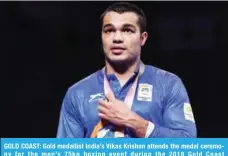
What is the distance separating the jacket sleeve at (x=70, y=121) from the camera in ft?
8.41

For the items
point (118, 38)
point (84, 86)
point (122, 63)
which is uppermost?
point (118, 38)

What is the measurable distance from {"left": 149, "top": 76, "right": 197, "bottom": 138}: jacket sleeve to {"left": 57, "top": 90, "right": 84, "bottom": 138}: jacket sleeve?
357mm

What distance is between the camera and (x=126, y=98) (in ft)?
8.30

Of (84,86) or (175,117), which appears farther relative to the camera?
(84,86)

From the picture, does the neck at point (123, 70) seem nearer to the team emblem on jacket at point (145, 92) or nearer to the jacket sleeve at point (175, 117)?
the team emblem on jacket at point (145, 92)

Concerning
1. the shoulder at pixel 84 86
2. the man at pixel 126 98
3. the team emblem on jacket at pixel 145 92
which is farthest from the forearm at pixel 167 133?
the shoulder at pixel 84 86

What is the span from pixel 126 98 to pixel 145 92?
0.32 ft

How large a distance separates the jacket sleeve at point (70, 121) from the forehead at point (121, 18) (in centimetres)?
42

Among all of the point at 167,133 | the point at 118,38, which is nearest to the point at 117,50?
the point at 118,38

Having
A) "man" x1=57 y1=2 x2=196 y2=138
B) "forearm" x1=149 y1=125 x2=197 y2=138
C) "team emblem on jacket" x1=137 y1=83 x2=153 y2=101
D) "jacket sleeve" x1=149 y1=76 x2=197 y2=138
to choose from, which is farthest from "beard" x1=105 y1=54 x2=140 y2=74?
"forearm" x1=149 y1=125 x2=197 y2=138

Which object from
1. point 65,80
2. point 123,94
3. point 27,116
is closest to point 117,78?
point 123,94

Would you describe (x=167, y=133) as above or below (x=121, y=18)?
below

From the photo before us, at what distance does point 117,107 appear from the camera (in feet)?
8.13

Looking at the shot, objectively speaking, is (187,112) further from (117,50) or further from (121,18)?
(121,18)
